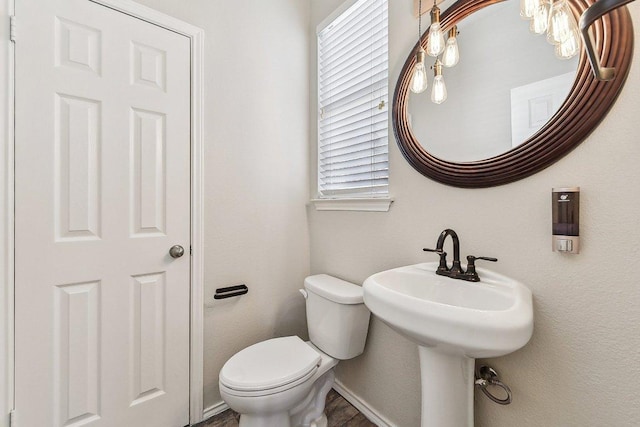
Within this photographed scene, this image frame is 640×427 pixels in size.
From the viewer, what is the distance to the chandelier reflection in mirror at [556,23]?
77cm

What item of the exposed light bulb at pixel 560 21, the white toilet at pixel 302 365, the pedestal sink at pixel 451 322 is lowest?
the white toilet at pixel 302 365

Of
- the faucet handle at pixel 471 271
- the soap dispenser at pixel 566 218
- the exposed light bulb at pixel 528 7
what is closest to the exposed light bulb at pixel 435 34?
the exposed light bulb at pixel 528 7

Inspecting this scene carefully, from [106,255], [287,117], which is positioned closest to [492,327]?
[106,255]

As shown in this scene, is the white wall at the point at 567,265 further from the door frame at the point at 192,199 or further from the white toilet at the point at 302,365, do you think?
the door frame at the point at 192,199

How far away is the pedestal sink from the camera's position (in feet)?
2.20

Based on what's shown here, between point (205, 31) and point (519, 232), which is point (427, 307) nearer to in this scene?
point (519, 232)

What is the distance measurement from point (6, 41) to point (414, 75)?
1.56 meters

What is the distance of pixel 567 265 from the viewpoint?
0.84 meters

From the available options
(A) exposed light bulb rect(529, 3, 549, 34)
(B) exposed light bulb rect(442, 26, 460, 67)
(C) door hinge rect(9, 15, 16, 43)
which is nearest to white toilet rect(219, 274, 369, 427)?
(B) exposed light bulb rect(442, 26, 460, 67)

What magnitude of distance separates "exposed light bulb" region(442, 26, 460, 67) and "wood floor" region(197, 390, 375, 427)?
1735mm

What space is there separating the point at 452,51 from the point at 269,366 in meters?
1.52

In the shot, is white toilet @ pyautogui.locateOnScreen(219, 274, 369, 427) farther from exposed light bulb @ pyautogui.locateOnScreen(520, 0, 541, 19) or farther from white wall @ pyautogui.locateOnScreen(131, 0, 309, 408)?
exposed light bulb @ pyautogui.locateOnScreen(520, 0, 541, 19)

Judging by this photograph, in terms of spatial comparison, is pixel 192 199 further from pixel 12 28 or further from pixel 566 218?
pixel 566 218

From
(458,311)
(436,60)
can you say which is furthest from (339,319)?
(436,60)
